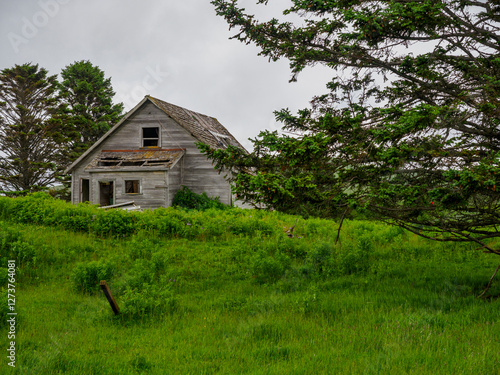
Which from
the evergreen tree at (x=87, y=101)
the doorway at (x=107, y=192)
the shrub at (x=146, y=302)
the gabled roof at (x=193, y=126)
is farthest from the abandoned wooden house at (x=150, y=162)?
the shrub at (x=146, y=302)

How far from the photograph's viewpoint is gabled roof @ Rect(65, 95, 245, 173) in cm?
2539

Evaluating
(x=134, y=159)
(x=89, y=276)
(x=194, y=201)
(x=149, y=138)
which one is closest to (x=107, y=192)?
(x=149, y=138)

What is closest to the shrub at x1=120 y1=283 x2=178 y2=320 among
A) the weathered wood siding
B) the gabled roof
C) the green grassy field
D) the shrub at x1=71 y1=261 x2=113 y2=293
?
the green grassy field

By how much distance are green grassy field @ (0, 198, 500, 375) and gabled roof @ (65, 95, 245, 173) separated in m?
12.7

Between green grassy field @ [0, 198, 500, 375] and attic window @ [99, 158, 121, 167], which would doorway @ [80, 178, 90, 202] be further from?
green grassy field @ [0, 198, 500, 375]

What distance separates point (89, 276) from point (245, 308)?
363 cm

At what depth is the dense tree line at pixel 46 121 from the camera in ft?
101

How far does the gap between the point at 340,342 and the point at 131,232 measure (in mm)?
10092

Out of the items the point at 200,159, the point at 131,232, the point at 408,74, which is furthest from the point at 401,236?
the point at 200,159

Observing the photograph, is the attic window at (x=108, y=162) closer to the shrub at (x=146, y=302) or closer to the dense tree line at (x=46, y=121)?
the dense tree line at (x=46, y=121)

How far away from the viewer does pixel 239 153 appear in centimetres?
864

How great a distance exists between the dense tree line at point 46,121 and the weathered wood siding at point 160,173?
25.0 ft

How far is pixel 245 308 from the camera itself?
7.37 m

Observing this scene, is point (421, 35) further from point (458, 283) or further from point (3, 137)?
point (3, 137)
